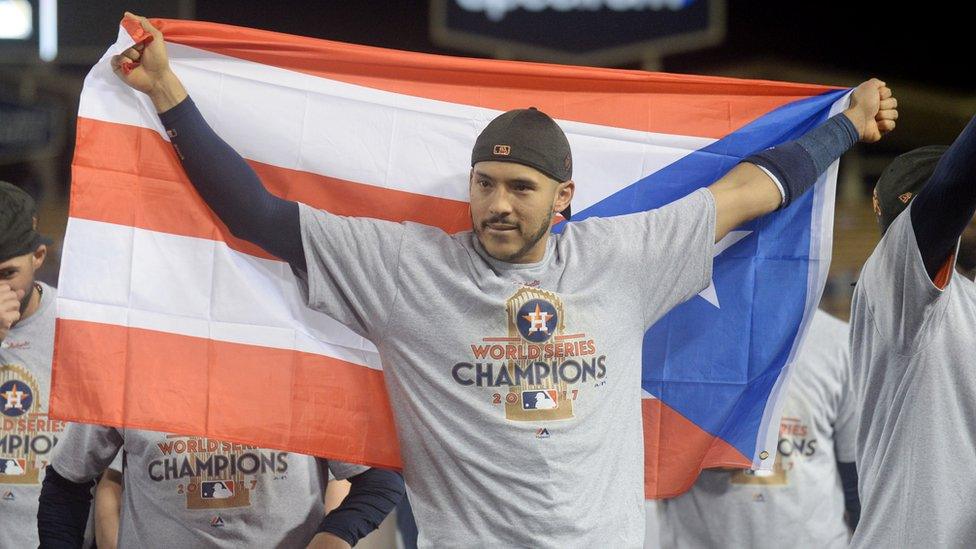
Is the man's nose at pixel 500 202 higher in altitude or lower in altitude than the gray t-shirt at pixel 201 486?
higher

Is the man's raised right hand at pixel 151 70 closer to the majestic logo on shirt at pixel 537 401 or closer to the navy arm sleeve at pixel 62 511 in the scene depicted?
the majestic logo on shirt at pixel 537 401

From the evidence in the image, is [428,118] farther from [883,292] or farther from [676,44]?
[676,44]

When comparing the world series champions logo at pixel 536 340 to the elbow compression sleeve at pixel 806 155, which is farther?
the elbow compression sleeve at pixel 806 155

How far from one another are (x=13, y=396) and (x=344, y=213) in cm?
162

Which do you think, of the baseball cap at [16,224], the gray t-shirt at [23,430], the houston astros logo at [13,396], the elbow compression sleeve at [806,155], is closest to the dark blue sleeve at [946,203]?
the elbow compression sleeve at [806,155]

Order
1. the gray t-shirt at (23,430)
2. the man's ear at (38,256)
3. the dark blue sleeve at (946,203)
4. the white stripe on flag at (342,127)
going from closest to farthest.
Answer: the dark blue sleeve at (946,203), the white stripe on flag at (342,127), the man's ear at (38,256), the gray t-shirt at (23,430)

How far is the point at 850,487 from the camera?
480cm

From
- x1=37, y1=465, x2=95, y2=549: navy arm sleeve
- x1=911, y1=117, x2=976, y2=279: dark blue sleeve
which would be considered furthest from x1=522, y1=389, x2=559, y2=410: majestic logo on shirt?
x1=37, y1=465, x2=95, y2=549: navy arm sleeve

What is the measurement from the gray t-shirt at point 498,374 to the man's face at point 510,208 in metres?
0.06

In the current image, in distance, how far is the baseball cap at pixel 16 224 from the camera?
390cm

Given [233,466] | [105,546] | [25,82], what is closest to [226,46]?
A: [233,466]

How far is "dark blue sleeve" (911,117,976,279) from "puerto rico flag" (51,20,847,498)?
60cm

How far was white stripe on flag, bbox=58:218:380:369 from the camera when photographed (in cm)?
314

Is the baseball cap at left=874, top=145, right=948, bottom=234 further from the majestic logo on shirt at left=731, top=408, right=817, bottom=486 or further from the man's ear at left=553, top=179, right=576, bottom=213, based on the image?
the majestic logo on shirt at left=731, top=408, right=817, bottom=486
